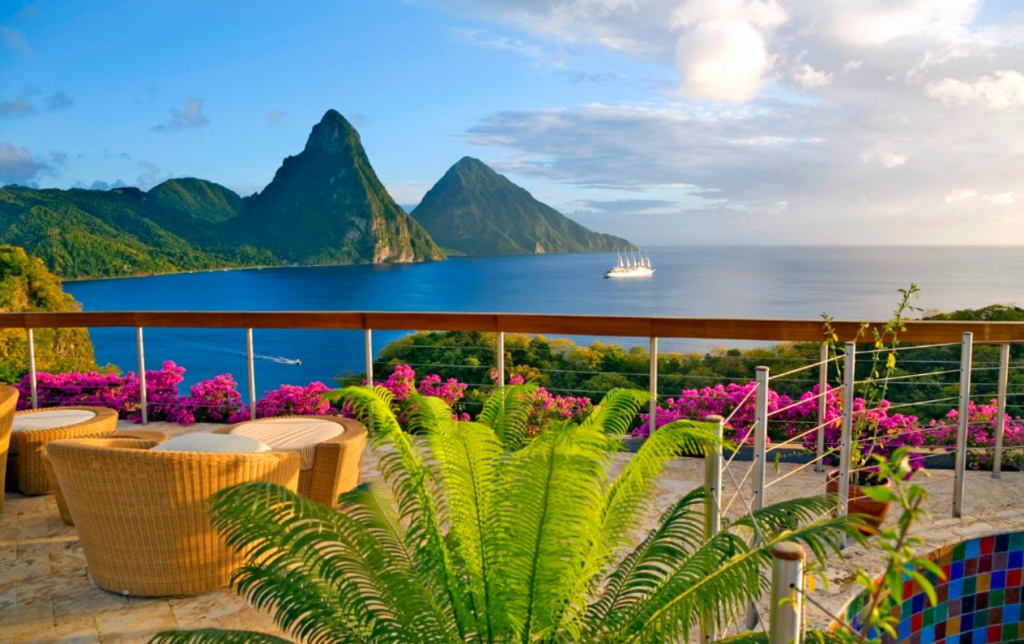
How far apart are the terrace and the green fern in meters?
0.22

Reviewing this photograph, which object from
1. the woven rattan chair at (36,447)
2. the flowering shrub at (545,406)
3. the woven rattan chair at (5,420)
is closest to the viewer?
the woven rattan chair at (5,420)


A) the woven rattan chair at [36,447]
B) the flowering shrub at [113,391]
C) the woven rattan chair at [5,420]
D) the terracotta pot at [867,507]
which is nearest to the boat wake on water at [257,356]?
the flowering shrub at [113,391]

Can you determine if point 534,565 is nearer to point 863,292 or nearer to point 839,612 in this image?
point 839,612

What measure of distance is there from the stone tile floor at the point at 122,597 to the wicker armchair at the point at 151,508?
0.33 feet

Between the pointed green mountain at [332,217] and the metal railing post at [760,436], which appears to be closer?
the metal railing post at [760,436]

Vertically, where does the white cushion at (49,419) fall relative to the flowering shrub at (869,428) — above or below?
above

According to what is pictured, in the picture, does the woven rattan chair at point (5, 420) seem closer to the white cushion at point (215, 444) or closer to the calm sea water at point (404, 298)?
the white cushion at point (215, 444)

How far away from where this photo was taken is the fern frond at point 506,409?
269 centimetres

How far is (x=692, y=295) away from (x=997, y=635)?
53475 millimetres

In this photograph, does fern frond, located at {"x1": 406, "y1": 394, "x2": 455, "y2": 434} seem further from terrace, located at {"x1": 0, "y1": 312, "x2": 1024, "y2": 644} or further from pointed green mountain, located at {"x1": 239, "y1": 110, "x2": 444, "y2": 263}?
pointed green mountain, located at {"x1": 239, "y1": 110, "x2": 444, "y2": 263}

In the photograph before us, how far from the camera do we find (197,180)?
183 feet

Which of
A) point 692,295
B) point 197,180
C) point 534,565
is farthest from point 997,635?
point 197,180

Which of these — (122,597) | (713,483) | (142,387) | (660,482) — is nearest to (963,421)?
(660,482)

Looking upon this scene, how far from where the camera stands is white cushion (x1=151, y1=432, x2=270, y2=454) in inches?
117
